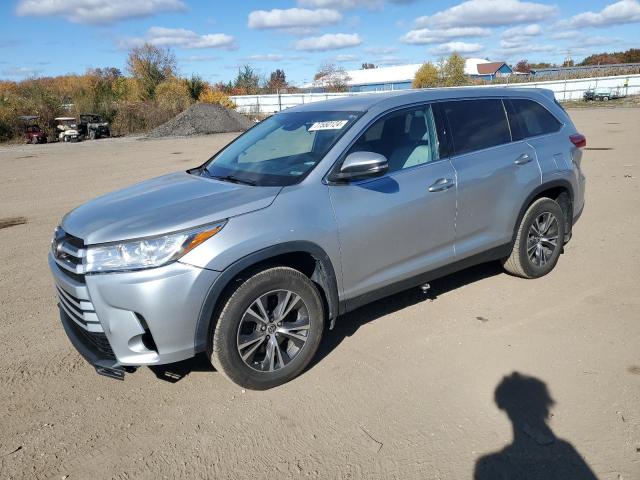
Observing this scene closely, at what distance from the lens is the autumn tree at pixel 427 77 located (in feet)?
235

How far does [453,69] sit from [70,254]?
247ft

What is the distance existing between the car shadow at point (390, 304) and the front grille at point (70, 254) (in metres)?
1.65

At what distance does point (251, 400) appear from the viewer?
129 inches

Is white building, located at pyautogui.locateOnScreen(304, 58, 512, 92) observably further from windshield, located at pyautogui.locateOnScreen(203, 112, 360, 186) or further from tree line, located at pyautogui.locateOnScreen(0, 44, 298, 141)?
windshield, located at pyautogui.locateOnScreen(203, 112, 360, 186)

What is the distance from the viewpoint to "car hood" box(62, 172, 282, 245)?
118 inches

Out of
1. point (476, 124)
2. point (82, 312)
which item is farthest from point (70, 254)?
point (476, 124)

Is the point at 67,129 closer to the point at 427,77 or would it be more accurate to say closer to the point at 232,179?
the point at 232,179

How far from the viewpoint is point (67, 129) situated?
30.7 m

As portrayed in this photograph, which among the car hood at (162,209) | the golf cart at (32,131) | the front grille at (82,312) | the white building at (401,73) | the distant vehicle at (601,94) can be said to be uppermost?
the white building at (401,73)

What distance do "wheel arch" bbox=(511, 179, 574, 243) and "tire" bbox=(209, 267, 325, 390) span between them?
229 cm

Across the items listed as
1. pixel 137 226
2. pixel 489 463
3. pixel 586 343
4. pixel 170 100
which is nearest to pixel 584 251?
pixel 586 343

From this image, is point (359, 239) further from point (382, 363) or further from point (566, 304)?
point (566, 304)

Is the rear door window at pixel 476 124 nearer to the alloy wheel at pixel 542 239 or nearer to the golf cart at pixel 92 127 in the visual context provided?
the alloy wheel at pixel 542 239

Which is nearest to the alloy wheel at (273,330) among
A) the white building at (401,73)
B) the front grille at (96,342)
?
the front grille at (96,342)
